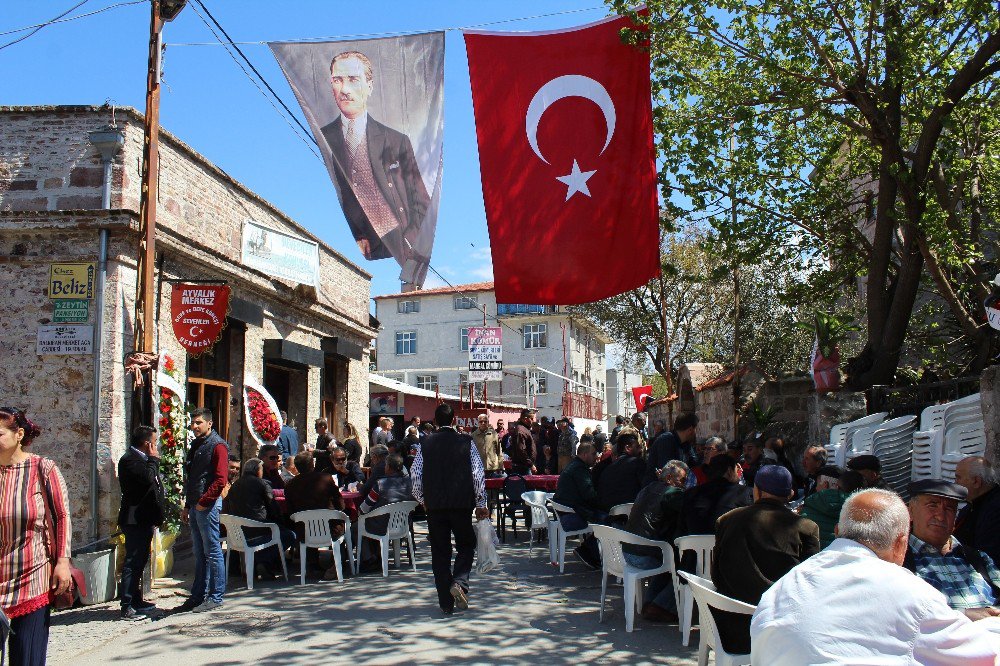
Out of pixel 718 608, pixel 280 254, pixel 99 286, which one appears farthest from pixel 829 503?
pixel 280 254

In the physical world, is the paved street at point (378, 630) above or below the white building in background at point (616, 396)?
below

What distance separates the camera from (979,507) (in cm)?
519

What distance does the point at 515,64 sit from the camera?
7094 millimetres

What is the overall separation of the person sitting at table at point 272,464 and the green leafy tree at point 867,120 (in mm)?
5483

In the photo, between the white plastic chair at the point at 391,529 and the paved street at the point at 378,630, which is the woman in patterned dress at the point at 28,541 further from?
the white plastic chair at the point at 391,529

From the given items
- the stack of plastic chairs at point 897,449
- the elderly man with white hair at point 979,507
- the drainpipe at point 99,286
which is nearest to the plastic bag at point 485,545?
the elderly man with white hair at point 979,507

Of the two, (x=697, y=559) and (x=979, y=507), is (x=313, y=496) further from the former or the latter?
Result: (x=979, y=507)

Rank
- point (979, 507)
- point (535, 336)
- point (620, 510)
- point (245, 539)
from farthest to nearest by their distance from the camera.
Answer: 1. point (535, 336)
2. point (245, 539)
3. point (620, 510)
4. point (979, 507)

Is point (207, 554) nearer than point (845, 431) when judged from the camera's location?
Yes

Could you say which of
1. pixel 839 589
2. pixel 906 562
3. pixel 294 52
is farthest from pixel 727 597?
pixel 294 52

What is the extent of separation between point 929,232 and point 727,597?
715cm

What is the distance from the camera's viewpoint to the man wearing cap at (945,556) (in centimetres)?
412

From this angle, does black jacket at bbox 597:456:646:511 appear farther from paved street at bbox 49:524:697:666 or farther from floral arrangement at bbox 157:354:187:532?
floral arrangement at bbox 157:354:187:532

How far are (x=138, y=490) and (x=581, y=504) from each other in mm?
4344
